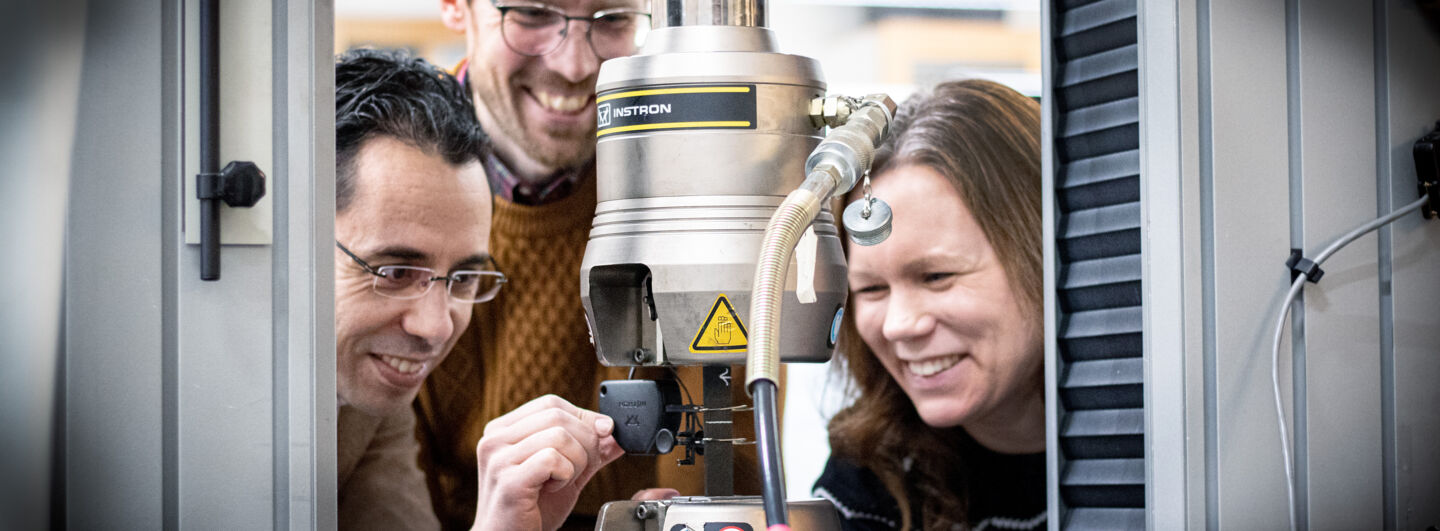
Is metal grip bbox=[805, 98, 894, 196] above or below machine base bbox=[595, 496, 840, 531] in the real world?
above

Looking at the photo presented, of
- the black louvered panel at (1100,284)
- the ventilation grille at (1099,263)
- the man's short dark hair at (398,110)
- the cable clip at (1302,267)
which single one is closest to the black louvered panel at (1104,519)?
the ventilation grille at (1099,263)

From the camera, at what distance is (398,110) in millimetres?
1925

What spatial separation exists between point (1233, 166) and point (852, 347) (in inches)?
30.5

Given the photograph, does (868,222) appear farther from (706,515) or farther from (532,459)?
(532,459)

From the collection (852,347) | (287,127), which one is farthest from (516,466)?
(852,347)

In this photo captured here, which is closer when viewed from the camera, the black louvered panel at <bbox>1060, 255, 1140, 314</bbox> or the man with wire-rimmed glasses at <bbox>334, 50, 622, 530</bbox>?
the black louvered panel at <bbox>1060, 255, 1140, 314</bbox>

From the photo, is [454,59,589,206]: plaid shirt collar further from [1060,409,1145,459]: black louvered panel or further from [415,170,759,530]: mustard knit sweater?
[1060,409,1145,459]: black louvered panel

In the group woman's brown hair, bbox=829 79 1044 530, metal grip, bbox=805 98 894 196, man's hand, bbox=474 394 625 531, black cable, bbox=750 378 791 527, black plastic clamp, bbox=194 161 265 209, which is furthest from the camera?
woman's brown hair, bbox=829 79 1044 530

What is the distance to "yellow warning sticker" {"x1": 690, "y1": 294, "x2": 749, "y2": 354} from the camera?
1299 millimetres

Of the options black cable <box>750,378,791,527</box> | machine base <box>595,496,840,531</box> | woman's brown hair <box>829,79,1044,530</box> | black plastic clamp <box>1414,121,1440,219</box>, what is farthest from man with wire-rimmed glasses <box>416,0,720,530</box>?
black plastic clamp <box>1414,121,1440,219</box>

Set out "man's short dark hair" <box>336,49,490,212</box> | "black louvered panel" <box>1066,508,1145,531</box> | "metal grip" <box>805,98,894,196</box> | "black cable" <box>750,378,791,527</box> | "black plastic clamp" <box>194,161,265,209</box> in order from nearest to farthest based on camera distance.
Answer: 1. "black cable" <box>750,378,791,527</box>
2. "metal grip" <box>805,98,894,196</box>
3. "black plastic clamp" <box>194,161,265,209</box>
4. "black louvered panel" <box>1066,508,1145,531</box>
5. "man's short dark hair" <box>336,49,490,212</box>

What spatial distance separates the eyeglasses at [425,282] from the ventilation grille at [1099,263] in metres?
0.91

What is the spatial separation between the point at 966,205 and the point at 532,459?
0.96 m

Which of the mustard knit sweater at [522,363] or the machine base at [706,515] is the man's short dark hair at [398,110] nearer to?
the mustard knit sweater at [522,363]
